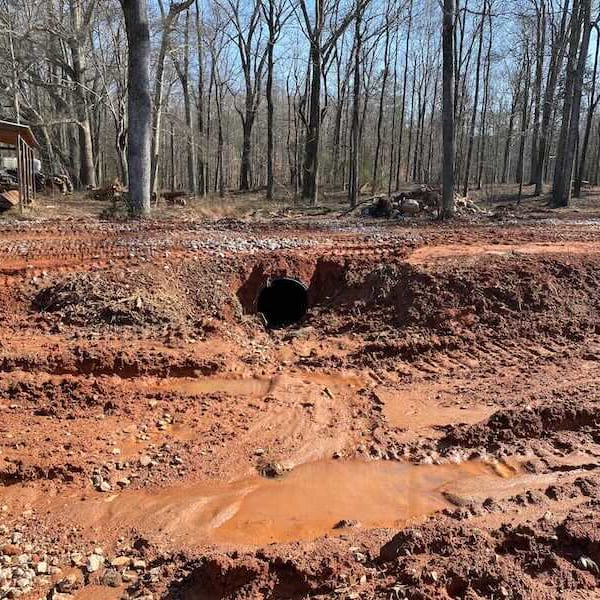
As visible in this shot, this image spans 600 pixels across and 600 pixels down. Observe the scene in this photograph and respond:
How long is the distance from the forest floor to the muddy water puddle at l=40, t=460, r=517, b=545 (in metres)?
0.02

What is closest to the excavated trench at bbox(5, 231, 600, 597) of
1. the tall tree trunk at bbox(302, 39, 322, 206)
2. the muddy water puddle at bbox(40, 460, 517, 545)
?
the muddy water puddle at bbox(40, 460, 517, 545)

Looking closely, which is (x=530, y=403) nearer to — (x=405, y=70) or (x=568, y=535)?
(x=568, y=535)

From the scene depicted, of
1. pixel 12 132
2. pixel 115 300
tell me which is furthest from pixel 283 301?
pixel 12 132

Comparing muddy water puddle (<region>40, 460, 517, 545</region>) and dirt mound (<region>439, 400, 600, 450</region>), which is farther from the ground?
dirt mound (<region>439, 400, 600, 450</region>)

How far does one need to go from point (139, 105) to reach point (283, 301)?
694cm

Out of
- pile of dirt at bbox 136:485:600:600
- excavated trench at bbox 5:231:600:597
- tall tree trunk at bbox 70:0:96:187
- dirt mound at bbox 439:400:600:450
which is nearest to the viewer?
pile of dirt at bbox 136:485:600:600

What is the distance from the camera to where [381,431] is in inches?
212

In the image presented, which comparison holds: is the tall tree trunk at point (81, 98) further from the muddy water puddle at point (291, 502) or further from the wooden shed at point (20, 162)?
the muddy water puddle at point (291, 502)

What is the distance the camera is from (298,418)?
5.56m

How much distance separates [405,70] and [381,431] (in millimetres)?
33984

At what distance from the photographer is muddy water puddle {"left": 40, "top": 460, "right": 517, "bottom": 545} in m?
3.89

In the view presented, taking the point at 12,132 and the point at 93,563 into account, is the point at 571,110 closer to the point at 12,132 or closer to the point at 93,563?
the point at 12,132

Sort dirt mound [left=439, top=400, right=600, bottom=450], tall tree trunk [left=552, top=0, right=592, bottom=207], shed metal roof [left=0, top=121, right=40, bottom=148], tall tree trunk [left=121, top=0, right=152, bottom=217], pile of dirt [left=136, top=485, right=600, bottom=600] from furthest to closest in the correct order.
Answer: tall tree trunk [left=552, top=0, right=592, bottom=207]
shed metal roof [left=0, top=121, right=40, bottom=148]
tall tree trunk [left=121, top=0, right=152, bottom=217]
dirt mound [left=439, top=400, right=600, bottom=450]
pile of dirt [left=136, top=485, right=600, bottom=600]

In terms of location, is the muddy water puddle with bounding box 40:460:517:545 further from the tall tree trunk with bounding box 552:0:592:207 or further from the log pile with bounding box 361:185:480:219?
the tall tree trunk with bounding box 552:0:592:207
